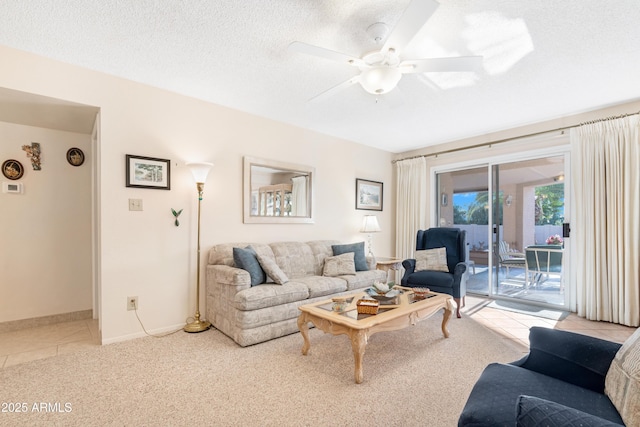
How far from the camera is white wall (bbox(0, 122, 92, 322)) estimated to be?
3205 millimetres

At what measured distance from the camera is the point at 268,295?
9.36 ft

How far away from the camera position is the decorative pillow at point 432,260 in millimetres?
4027

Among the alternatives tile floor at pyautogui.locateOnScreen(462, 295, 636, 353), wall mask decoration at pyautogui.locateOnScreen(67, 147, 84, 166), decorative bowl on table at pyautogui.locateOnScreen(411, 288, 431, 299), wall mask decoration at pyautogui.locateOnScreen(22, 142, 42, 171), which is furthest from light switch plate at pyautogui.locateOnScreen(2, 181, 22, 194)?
tile floor at pyautogui.locateOnScreen(462, 295, 636, 353)

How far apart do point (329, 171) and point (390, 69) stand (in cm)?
261

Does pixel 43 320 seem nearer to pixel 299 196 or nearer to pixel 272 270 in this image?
pixel 272 270

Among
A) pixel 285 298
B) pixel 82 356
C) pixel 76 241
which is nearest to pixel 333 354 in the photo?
pixel 285 298

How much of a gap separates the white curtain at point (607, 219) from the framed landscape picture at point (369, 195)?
2727 millimetres

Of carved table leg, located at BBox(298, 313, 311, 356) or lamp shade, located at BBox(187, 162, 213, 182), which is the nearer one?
carved table leg, located at BBox(298, 313, 311, 356)

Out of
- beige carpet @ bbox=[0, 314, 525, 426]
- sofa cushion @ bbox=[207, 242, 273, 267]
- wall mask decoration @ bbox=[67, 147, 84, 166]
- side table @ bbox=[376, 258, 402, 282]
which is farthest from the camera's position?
side table @ bbox=[376, 258, 402, 282]

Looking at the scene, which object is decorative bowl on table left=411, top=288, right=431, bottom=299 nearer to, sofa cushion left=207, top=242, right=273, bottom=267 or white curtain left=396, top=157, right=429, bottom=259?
sofa cushion left=207, top=242, right=273, bottom=267

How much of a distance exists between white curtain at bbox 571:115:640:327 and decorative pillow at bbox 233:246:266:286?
3836 mm

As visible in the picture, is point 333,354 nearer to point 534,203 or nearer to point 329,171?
point 329,171

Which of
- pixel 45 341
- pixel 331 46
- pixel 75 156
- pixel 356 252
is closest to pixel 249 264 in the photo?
pixel 356 252

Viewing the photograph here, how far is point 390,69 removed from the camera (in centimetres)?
218
